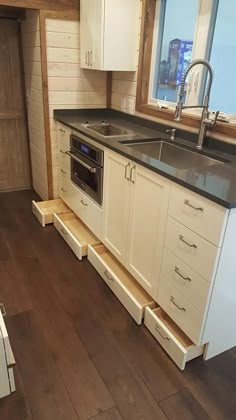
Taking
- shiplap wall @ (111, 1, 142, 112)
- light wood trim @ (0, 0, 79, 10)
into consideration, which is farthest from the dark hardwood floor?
light wood trim @ (0, 0, 79, 10)

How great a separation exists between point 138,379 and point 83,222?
1.44 m

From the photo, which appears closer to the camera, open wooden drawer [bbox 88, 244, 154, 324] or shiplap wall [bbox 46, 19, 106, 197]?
open wooden drawer [bbox 88, 244, 154, 324]

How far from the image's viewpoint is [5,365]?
135cm

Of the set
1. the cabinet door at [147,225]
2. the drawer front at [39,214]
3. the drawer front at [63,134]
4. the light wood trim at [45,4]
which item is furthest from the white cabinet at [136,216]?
the light wood trim at [45,4]

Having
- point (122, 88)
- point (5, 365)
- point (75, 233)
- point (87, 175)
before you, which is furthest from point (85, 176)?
point (5, 365)

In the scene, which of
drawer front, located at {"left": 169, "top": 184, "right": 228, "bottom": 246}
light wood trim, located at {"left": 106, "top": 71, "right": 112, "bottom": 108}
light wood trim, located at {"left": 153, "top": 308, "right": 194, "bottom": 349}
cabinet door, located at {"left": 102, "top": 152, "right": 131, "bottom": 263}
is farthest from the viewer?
light wood trim, located at {"left": 106, "top": 71, "right": 112, "bottom": 108}

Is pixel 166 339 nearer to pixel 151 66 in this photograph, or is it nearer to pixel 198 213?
pixel 198 213

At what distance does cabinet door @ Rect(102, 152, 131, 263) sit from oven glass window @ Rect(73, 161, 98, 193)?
7.3 inches

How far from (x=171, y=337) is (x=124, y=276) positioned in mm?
597

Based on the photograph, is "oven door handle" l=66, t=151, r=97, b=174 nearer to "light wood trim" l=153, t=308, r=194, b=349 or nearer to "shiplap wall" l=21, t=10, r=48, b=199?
"shiplap wall" l=21, t=10, r=48, b=199

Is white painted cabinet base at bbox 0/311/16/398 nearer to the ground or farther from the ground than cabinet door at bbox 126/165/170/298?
nearer to the ground

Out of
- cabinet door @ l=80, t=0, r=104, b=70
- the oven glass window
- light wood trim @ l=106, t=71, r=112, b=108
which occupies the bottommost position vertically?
the oven glass window

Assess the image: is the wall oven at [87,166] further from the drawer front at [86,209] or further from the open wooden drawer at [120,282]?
the open wooden drawer at [120,282]

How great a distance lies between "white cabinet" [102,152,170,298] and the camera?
5.61 ft
